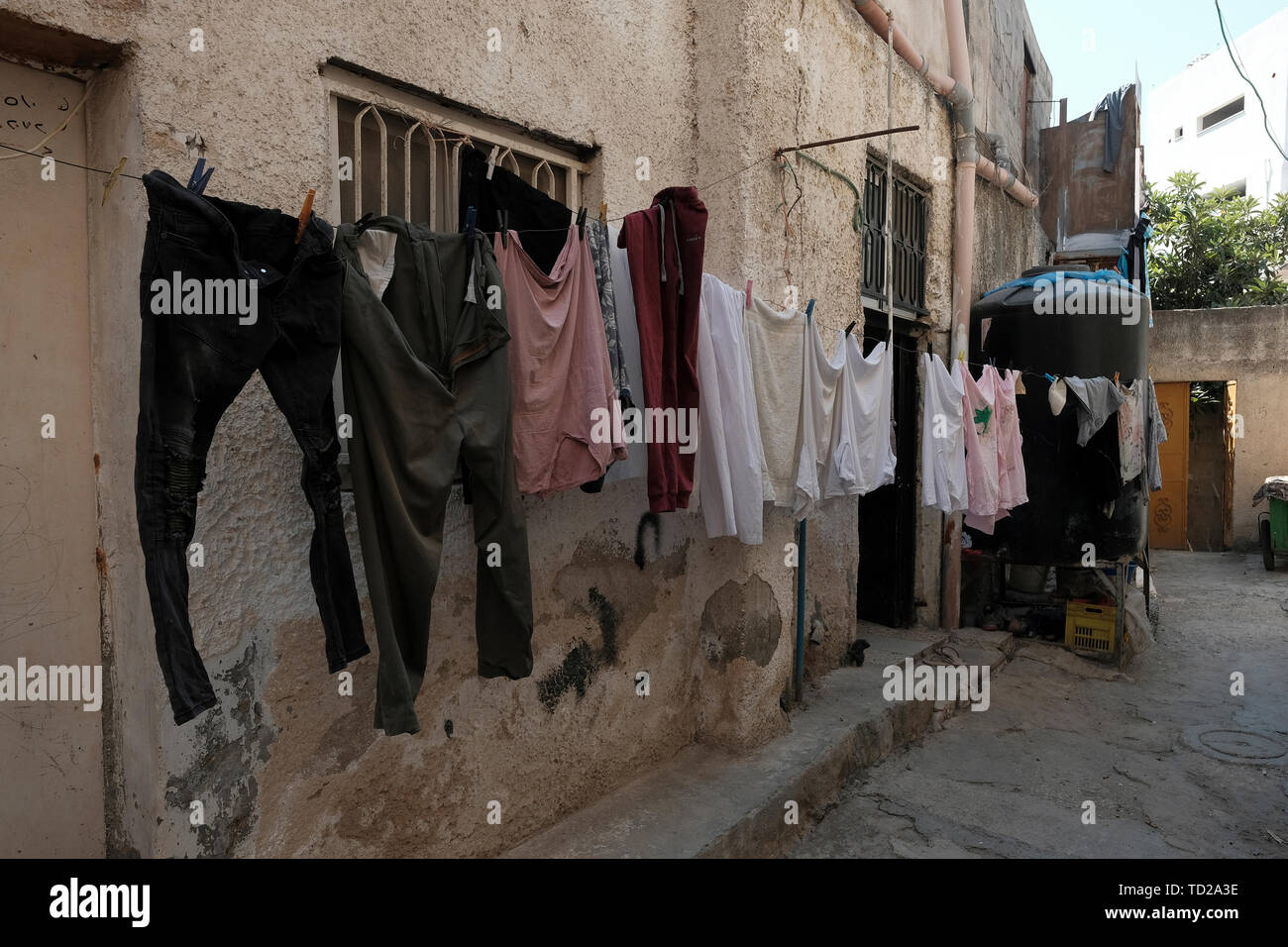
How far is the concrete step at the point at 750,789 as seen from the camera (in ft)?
11.6

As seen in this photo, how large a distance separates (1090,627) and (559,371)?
639 centimetres

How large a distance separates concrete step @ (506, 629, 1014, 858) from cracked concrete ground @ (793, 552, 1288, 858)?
163 millimetres

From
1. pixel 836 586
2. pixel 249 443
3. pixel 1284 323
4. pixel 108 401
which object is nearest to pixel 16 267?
pixel 108 401

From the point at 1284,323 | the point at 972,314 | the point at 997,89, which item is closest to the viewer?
the point at 972,314

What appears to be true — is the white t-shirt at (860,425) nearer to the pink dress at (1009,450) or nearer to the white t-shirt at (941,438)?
the white t-shirt at (941,438)

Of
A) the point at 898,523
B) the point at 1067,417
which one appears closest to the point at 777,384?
the point at 898,523

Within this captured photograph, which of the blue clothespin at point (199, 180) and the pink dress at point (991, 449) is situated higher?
the blue clothespin at point (199, 180)

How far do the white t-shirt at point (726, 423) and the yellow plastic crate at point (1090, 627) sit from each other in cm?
504

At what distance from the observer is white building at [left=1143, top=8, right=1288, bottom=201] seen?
21.5 m
